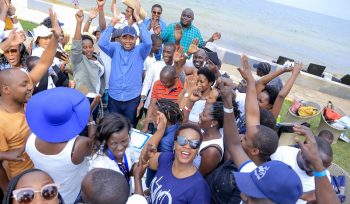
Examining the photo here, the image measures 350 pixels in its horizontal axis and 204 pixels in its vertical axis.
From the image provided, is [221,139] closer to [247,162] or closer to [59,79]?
[247,162]

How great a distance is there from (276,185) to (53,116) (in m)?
1.68

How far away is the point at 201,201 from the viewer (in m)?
2.31

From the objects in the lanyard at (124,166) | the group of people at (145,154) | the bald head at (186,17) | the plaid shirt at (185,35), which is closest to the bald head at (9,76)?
the group of people at (145,154)

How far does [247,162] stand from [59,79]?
3198mm

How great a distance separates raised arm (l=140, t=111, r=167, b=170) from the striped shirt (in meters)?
1.31

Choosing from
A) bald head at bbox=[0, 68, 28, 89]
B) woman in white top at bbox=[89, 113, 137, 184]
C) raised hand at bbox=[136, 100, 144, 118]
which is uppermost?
bald head at bbox=[0, 68, 28, 89]

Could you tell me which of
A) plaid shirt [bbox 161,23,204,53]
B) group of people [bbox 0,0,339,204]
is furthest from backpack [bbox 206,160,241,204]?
plaid shirt [bbox 161,23,204,53]

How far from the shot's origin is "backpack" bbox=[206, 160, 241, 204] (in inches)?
94.5

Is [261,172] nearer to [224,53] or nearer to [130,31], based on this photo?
[130,31]

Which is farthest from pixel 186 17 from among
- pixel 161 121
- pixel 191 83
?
pixel 161 121

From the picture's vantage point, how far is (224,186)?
2439 mm

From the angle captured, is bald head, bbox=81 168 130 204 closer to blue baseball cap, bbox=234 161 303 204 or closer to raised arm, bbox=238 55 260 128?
blue baseball cap, bbox=234 161 303 204

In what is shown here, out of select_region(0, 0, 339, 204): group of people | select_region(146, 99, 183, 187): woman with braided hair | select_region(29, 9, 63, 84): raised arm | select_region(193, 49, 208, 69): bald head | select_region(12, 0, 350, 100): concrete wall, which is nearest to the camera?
select_region(0, 0, 339, 204): group of people

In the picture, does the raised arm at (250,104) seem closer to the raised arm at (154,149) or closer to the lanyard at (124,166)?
the raised arm at (154,149)
